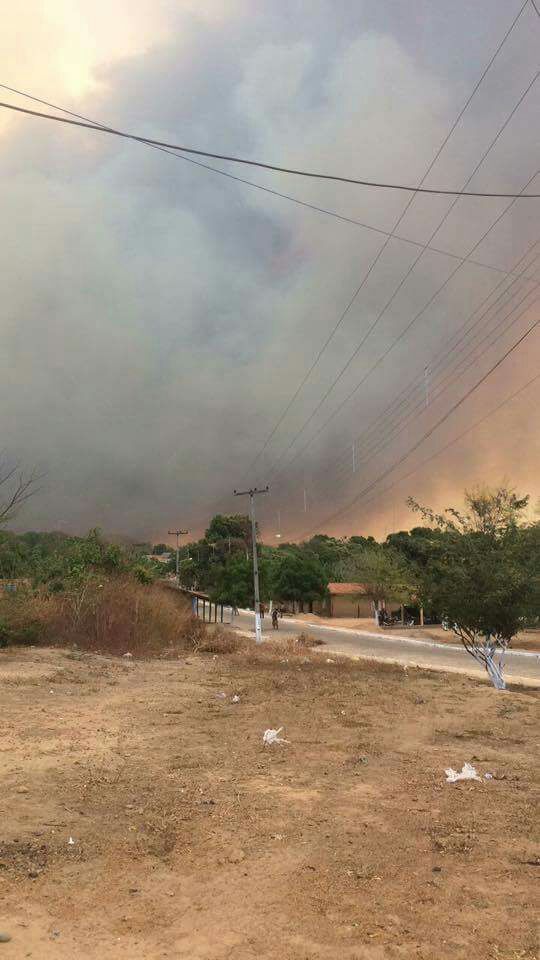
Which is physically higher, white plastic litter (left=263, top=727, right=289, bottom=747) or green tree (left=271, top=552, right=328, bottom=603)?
green tree (left=271, top=552, right=328, bottom=603)

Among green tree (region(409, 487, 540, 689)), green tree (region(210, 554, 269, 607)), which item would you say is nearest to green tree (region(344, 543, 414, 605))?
green tree (region(210, 554, 269, 607))

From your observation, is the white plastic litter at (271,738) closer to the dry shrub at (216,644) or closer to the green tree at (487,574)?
the green tree at (487,574)

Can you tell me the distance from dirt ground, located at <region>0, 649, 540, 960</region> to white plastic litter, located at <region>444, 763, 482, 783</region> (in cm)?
10

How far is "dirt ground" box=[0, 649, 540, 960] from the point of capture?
3635mm

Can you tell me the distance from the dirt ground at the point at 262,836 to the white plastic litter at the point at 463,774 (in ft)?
0.32

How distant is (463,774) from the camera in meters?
6.96

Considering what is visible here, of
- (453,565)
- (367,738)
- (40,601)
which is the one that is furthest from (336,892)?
(40,601)

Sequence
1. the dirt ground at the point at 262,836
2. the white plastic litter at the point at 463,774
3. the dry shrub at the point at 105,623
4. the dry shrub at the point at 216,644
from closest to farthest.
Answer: the dirt ground at the point at 262,836, the white plastic litter at the point at 463,774, the dry shrub at the point at 105,623, the dry shrub at the point at 216,644

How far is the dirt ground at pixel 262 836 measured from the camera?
11.9ft

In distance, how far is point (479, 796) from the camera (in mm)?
6285

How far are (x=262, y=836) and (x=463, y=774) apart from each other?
110 inches

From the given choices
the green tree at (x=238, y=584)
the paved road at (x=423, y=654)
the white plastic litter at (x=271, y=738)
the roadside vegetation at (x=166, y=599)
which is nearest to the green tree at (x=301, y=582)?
the green tree at (x=238, y=584)

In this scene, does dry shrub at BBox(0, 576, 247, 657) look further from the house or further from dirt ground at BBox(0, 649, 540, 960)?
the house

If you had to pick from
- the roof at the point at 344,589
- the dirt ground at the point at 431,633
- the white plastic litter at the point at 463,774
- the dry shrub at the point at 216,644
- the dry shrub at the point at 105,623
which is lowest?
the dirt ground at the point at 431,633
